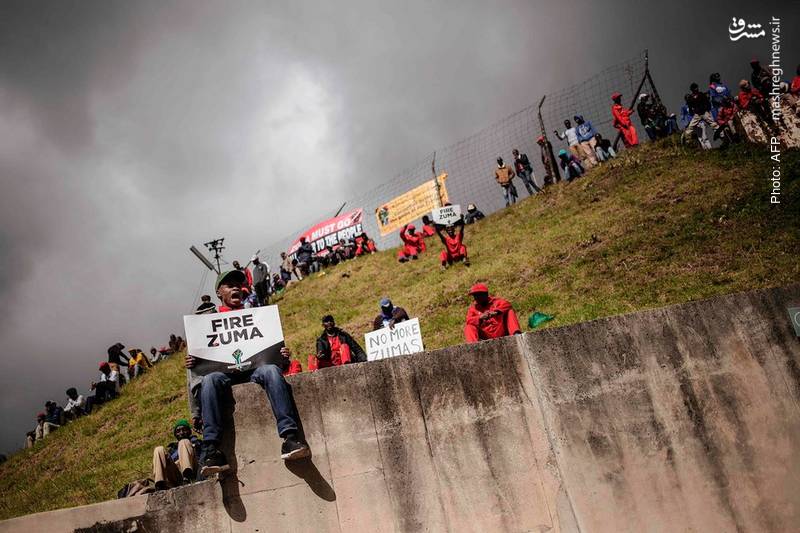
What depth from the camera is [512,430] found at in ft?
17.0

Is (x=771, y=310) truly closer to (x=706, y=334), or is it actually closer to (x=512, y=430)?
(x=706, y=334)

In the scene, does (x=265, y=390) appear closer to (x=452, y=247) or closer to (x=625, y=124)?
(x=452, y=247)

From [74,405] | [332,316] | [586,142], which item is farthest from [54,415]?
[586,142]

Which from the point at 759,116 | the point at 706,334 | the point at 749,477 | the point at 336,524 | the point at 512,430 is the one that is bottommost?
the point at 749,477

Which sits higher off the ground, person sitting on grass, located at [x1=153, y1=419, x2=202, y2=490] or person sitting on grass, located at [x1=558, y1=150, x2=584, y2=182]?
person sitting on grass, located at [x1=558, y1=150, x2=584, y2=182]

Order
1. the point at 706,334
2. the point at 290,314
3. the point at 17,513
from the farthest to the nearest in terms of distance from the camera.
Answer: the point at 290,314 → the point at 17,513 → the point at 706,334

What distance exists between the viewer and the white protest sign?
1673 cm

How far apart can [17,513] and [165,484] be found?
19.2ft

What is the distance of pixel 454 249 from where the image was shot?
56.2 ft

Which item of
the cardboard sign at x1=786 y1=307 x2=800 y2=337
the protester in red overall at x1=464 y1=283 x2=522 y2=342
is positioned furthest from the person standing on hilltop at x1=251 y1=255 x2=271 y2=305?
the cardboard sign at x1=786 y1=307 x2=800 y2=337

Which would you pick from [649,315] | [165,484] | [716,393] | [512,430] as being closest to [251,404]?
[512,430]

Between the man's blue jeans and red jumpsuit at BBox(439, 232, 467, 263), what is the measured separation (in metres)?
12.4

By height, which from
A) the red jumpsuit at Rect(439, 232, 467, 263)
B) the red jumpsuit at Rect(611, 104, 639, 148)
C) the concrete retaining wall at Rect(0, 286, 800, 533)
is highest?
the red jumpsuit at Rect(611, 104, 639, 148)

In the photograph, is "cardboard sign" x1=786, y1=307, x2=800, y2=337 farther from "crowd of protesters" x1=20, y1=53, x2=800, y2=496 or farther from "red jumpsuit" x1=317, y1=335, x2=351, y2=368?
"red jumpsuit" x1=317, y1=335, x2=351, y2=368
